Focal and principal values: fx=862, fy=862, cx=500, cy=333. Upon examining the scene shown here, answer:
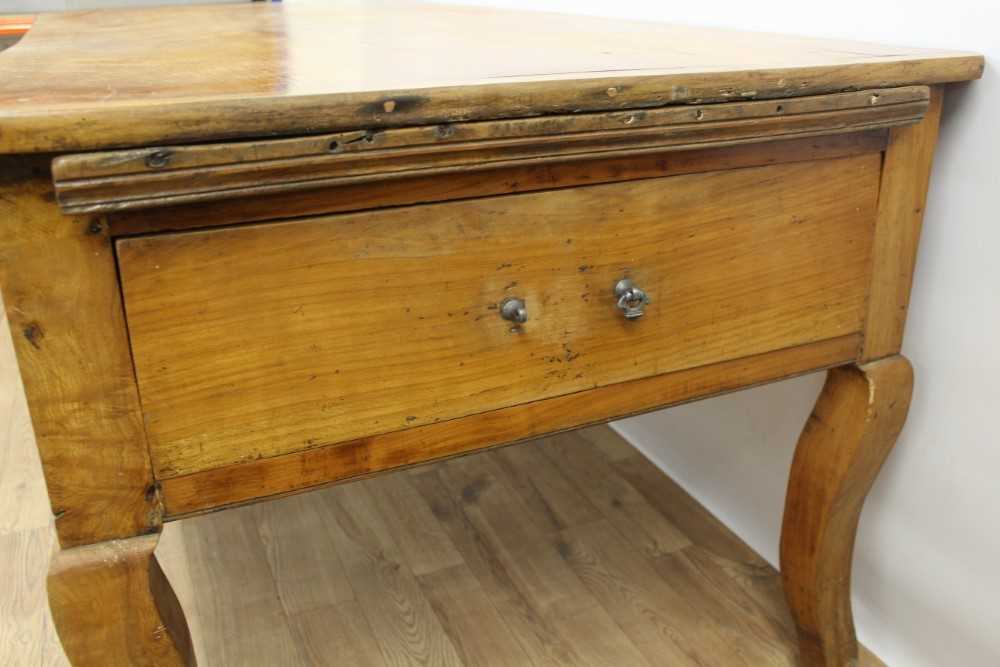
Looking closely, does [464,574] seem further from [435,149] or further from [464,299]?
[435,149]

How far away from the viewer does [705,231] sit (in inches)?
27.1

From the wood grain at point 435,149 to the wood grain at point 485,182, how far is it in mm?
15

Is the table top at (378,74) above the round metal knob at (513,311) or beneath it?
above

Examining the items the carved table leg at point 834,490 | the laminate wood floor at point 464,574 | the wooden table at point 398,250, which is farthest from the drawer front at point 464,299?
the laminate wood floor at point 464,574

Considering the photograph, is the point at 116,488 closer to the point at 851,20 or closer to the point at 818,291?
the point at 818,291

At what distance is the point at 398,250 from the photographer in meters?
0.59

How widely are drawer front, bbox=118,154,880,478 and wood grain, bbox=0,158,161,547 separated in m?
0.02

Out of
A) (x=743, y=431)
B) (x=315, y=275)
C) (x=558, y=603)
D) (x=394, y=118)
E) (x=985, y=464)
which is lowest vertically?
(x=558, y=603)

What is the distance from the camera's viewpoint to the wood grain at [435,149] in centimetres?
48

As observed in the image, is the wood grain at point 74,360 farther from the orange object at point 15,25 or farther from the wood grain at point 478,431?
the orange object at point 15,25

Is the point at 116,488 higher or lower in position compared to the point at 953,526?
higher

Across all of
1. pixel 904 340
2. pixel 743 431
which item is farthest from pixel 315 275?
pixel 743 431

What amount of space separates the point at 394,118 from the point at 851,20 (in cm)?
62

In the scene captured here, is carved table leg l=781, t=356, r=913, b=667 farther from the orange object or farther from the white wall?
the orange object
